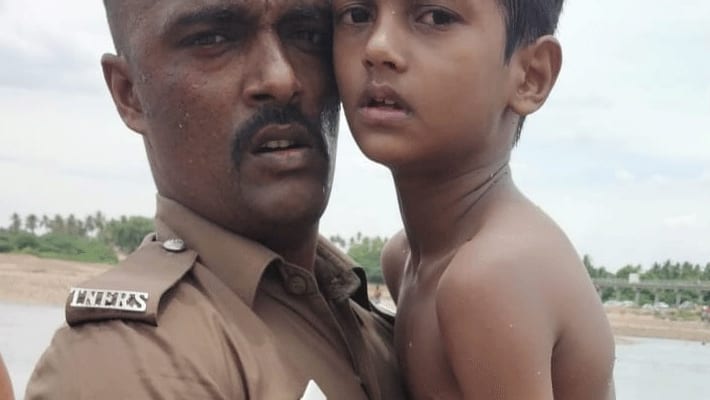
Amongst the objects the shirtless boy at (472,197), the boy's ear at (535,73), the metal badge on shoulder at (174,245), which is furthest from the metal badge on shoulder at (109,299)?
the boy's ear at (535,73)

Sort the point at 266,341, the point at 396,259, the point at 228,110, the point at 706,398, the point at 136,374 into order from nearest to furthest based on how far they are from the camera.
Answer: the point at 136,374 < the point at 266,341 < the point at 228,110 < the point at 396,259 < the point at 706,398

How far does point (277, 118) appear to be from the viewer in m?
2.30

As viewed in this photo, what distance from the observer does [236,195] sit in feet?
7.75

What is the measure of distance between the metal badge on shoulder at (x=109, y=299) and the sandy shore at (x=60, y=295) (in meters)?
11.6

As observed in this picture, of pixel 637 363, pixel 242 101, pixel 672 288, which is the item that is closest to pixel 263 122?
pixel 242 101

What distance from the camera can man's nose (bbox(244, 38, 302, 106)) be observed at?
227 cm

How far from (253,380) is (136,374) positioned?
215 millimetres

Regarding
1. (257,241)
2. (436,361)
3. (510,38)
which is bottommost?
(436,361)

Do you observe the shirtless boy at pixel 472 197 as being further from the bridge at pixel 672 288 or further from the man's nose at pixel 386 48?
the bridge at pixel 672 288

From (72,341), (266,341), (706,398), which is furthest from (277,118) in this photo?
(706,398)

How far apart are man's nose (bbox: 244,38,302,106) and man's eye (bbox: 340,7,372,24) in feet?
0.47

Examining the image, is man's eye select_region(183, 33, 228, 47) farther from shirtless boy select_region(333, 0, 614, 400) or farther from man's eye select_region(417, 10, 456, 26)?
man's eye select_region(417, 10, 456, 26)

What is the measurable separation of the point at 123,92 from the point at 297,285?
0.58 metres

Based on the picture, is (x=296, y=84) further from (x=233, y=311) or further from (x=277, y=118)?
(x=233, y=311)
